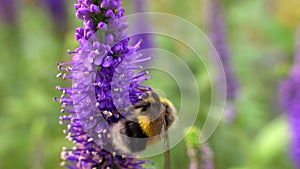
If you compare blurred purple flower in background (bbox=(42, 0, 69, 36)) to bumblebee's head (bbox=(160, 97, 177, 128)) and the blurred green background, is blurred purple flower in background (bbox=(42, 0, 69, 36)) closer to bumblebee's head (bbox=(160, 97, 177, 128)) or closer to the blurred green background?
the blurred green background

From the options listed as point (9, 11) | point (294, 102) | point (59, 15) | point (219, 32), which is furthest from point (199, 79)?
point (9, 11)

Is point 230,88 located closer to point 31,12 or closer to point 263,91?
point 263,91

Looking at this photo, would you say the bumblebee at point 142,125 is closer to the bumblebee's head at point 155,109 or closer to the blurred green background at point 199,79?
the bumblebee's head at point 155,109

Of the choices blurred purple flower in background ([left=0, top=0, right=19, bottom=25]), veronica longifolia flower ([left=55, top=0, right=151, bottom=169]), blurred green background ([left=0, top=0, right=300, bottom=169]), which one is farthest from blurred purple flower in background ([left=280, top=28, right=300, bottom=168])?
blurred purple flower in background ([left=0, top=0, right=19, bottom=25])

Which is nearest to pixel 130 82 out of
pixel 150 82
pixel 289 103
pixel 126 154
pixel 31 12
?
pixel 126 154

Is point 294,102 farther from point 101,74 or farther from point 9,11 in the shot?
point 9,11
